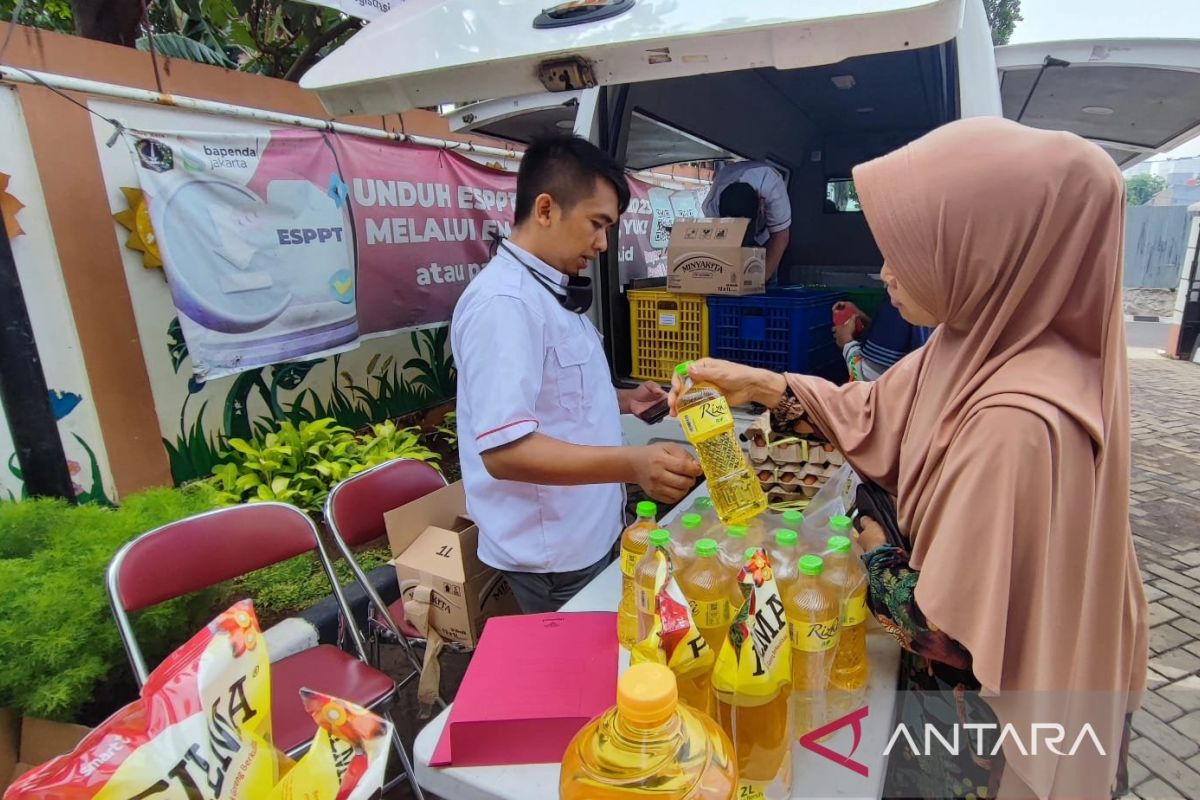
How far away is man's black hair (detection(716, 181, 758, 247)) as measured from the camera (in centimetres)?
412

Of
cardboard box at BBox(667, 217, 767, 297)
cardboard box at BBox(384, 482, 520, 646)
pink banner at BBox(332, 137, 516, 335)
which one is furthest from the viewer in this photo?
pink banner at BBox(332, 137, 516, 335)

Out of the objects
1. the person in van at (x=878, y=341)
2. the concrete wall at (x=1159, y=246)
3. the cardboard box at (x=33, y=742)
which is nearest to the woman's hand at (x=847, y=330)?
the person in van at (x=878, y=341)

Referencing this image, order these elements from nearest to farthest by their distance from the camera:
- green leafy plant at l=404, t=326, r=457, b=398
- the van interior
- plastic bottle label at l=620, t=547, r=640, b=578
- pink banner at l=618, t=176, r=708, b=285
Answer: plastic bottle label at l=620, t=547, r=640, b=578 → the van interior → green leafy plant at l=404, t=326, r=457, b=398 → pink banner at l=618, t=176, r=708, b=285

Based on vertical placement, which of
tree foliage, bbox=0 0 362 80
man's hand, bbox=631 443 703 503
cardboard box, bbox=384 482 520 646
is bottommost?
cardboard box, bbox=384 482 520 646

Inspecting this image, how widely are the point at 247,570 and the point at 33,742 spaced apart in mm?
728

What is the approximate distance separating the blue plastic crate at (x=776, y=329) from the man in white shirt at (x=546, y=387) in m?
1.30

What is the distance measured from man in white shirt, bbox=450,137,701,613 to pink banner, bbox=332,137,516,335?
2863 millimetres

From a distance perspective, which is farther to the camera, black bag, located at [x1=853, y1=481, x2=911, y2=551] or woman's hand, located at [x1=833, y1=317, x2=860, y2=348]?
woman's hand, located at [x1=833, y1=317, x2=860, y2=348]

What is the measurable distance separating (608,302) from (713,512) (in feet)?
6.40

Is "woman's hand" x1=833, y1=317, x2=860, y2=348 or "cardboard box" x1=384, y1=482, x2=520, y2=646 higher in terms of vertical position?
"woman's hand" x1=833, y1=317, x2=860, y2=348

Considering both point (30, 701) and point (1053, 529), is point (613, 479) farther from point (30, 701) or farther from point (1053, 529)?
point (30, 701)

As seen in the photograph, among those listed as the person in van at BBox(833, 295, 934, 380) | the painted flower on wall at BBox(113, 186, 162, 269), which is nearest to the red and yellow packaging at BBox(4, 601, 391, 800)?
the person in van at BBox(833, 295, 934, 380)

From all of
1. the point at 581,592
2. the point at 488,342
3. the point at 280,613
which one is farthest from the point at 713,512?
the point at 280,613

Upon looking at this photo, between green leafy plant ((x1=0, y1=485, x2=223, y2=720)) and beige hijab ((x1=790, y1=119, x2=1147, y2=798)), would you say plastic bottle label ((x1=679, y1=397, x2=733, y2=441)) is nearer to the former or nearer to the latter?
beige hijab ((x1=790, y1=119, x2=1147, y2=798))
